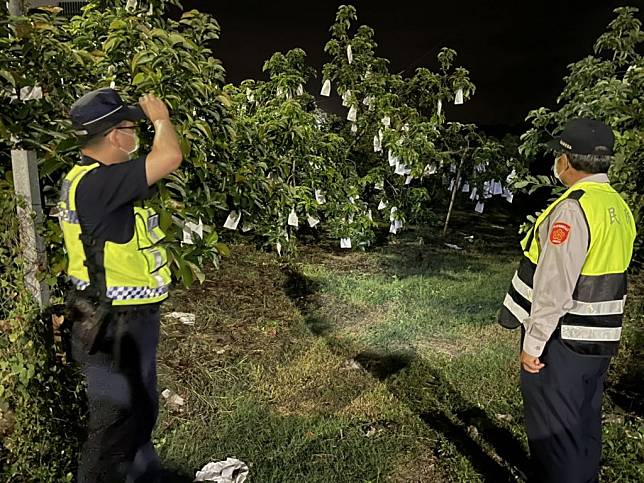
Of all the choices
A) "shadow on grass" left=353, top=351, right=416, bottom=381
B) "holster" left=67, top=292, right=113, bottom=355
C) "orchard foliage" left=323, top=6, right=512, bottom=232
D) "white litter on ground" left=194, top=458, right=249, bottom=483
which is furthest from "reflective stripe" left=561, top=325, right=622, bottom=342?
"orchard foliage" left=323, top=6, right=512, bottom=232

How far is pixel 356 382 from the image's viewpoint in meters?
3.72

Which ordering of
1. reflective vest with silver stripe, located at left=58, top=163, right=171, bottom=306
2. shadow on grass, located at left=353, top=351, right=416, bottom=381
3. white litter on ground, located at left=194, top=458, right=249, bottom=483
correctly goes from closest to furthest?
reflective vest with silver stripe, located at left=58, top=163, right=171, bottom=306
white litter on ground, located at left=194, top=458, right=249, bottom=483
shadow on grass, located at left=353, top=351, right=416, bottom=381

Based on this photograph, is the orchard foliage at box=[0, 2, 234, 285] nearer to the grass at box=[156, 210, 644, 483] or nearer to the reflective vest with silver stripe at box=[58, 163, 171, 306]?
the reflective vest with silver stripe at box=[58, 163, 171, 306]

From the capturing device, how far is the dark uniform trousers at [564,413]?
2.13m

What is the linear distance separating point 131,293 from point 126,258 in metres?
0.13

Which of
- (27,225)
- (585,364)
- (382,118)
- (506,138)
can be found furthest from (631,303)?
(27,225)

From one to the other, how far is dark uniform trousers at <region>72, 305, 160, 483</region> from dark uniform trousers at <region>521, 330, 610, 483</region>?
1.43 m

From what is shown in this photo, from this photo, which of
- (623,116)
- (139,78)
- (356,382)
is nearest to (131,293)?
(139,78)

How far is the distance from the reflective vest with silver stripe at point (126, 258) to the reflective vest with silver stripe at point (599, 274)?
1.41 metres

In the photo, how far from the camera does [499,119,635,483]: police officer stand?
202 cm

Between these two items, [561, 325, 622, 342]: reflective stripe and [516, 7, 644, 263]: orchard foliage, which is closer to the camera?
[561, 325, 622, 342]: reflective stripe

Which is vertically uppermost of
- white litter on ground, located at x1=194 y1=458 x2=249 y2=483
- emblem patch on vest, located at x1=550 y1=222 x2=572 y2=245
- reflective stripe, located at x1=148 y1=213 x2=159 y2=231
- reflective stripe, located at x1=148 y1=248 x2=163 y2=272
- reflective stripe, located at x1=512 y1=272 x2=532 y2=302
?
emblem patch on vest, located at x1=550 y1=222 x2=572 y2=245

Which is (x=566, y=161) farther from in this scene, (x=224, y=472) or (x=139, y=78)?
(x=224, y=472)

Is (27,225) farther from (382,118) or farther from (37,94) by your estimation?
(382,118)
